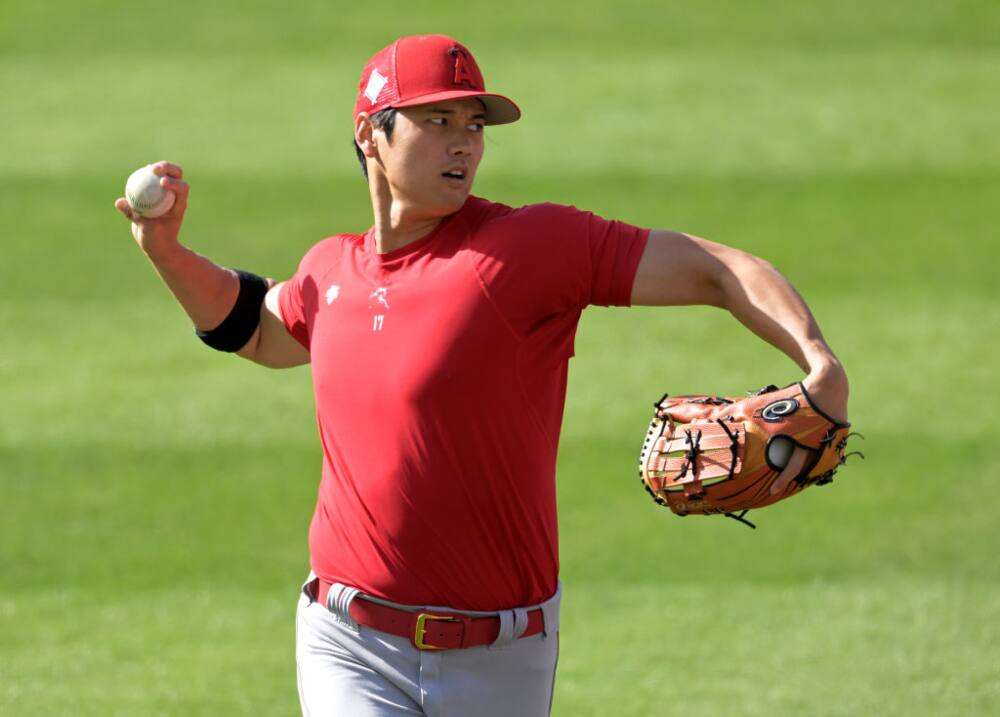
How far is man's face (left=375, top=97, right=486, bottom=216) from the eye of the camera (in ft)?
11.9

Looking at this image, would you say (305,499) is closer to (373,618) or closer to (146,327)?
(146,327)

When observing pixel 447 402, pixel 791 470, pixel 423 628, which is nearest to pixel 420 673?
pixel 423 628

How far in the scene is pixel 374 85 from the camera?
3738 mm

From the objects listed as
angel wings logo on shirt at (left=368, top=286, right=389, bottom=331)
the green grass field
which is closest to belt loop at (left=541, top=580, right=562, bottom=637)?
angel wings logo on shirt at (left=368, top=286, right=389, bottom=331)

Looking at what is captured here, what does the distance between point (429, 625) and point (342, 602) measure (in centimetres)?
22

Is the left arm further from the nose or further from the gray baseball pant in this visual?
the gray baseball pant

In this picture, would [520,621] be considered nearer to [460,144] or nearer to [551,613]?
[551,613]

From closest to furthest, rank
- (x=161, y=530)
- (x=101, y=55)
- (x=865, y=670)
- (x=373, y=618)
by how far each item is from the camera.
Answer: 1. (x=373, y=618)
2. (x=865, y=670)
3. (x=161, y=530)
4. (x=101, y=55)

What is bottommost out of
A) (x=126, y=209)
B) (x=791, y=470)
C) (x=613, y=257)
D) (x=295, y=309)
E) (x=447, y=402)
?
(x=791, y=470)

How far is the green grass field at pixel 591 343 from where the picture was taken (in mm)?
6160

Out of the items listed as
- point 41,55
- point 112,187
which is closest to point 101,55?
point 41,55

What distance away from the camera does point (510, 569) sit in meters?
3.63

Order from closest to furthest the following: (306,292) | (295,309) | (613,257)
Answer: (613,257)
(306,292)
(295,309)

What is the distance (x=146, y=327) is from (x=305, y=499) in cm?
234
